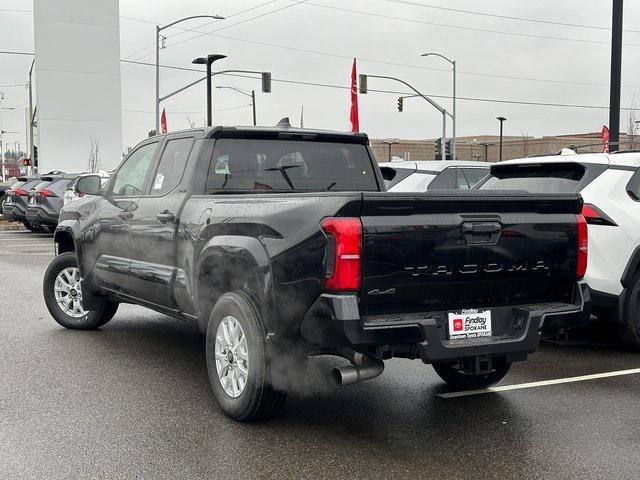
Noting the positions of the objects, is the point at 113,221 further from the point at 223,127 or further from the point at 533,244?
the point at 533,244

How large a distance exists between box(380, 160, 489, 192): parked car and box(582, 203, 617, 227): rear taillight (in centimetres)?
414

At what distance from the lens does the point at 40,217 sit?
2014cm

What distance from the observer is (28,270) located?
13547 millimetres

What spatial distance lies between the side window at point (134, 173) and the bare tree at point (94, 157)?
46.6 metres

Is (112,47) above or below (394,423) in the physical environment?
above

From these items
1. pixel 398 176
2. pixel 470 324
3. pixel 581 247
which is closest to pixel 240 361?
pixel 470 324

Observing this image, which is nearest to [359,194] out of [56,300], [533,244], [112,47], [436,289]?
[436,289]

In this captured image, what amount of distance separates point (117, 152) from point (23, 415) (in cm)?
5769

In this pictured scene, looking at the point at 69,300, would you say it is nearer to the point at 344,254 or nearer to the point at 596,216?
the point at 344,254

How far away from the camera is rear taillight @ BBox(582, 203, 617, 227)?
6836 millimetres

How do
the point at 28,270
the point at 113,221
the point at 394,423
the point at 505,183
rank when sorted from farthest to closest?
1. the point at 28,270
2. the point at 505,183
3. the point at 113,221
4. the point at 394,423

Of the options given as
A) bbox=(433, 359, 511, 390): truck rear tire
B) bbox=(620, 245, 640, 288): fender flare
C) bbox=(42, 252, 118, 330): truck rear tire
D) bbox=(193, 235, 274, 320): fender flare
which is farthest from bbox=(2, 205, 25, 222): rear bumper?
bbox=(620, 245, 640, 288): fender flare

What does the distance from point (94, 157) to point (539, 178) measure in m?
51.7

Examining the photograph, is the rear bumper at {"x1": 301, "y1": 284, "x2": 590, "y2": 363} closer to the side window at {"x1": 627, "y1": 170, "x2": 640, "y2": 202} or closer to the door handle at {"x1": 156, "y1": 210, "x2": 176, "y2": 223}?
the door handle at {"x1": 156, "y1": 210, "x2": 176, "y2": 223}
